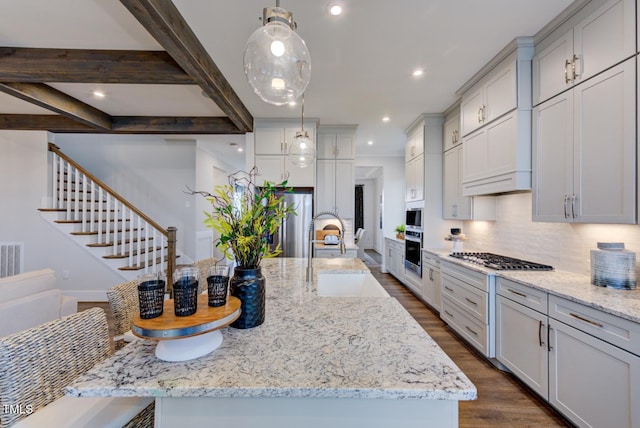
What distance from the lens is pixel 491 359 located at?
7.79 ft

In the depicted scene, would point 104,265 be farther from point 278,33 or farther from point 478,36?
point 478,36

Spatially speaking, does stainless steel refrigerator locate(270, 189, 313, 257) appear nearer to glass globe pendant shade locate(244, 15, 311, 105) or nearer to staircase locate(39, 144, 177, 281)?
staircase locate(39, 144, 177, 281)

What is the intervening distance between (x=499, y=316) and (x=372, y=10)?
2.61 meters

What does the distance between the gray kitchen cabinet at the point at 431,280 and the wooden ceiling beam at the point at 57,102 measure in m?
5.08

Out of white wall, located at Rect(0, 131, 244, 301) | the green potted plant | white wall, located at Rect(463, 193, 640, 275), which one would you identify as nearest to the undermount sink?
the green potted plant

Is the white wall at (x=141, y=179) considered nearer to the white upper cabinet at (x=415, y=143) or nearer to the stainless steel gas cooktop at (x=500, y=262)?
the white upper cabinet at (x=415, y=143)

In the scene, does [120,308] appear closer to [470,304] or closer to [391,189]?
[470,304]

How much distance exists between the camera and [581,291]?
1659 mm

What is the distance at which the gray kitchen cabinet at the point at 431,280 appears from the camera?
3439mm

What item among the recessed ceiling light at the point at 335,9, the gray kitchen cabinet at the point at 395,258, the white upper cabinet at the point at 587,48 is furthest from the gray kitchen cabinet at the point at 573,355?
the gray kitchen cabinet at the point at 395,258

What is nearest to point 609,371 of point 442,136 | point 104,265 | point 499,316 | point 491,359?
point 499,316

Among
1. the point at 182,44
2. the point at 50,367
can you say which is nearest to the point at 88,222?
the point at 182,44

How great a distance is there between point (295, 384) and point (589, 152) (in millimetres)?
2327

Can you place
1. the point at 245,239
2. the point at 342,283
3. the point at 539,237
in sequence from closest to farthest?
the point at 245,239, the point at 342,283, the point at 539,237
